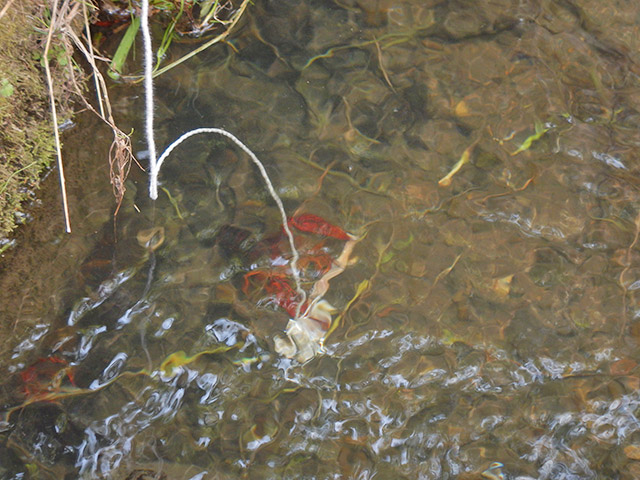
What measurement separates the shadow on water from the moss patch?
0.16m

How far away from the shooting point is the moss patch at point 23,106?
2473 millimetres

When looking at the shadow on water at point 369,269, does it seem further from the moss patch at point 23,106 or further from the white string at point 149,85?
the white string at point 149,85

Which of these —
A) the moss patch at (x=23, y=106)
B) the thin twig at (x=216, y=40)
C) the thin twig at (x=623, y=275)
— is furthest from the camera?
the thin twig at (x=216, y=40)

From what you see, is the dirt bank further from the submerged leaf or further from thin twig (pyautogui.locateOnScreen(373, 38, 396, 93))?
thin twig (pyautogui.locateOnScreen(373, 38, 396, 93))

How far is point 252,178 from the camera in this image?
2.83m

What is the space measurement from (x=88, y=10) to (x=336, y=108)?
1310 millimetres

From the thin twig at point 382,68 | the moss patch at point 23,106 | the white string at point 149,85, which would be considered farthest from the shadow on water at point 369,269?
the white string at point 149,85

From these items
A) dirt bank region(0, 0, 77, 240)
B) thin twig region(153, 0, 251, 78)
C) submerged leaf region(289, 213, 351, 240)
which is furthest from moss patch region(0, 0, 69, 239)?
submerged leaf region(289, 213, 351, 240)

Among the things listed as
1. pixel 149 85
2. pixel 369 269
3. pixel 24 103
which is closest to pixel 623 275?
pixel 369 269

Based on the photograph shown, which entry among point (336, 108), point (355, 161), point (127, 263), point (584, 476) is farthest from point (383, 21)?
point (584, 476)

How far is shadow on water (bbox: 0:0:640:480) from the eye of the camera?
2477mm

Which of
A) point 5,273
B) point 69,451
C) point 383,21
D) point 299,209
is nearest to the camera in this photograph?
point 69,451

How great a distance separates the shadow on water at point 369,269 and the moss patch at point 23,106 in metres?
0.16

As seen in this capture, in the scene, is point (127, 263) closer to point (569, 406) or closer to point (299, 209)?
Result: point (299, 209)
